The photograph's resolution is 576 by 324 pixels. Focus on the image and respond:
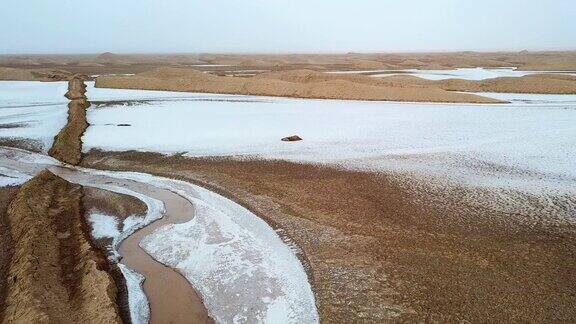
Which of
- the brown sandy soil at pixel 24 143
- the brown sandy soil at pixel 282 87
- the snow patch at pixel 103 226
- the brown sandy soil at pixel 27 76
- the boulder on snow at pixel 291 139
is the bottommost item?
the snow patch at pixel 103 226

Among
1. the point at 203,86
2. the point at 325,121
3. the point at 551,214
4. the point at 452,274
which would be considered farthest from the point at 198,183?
the point at 203,86

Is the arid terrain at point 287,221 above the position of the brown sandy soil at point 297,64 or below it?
below

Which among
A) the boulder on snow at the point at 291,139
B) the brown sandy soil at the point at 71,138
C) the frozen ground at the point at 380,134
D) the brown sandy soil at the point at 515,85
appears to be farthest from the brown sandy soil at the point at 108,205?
the brown sandy soil at the point at 515,85

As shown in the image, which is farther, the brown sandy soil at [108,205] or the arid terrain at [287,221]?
the brown sandy soil at [108,205]

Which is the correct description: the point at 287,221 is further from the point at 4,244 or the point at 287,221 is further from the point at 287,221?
the point at 4,244

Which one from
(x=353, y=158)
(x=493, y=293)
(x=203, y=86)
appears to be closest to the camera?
(x=493, y=293)

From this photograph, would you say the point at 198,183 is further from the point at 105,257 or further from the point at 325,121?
the point at 325,121

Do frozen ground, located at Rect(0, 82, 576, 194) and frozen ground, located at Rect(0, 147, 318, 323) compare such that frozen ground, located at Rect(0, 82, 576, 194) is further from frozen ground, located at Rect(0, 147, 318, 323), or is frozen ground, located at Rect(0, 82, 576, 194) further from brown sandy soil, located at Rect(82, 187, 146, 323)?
frozen ground, located at Rect(0, 147, 318, 323)

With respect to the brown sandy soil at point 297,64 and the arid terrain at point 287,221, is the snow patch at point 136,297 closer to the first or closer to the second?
the arid terrain at point 287,221
